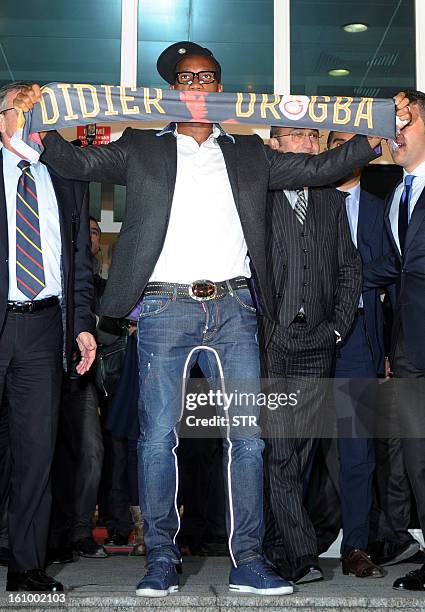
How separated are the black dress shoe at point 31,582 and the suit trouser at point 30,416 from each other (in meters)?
0.08

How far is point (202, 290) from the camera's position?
12.9 ft

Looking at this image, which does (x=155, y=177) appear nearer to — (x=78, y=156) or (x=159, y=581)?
(x=78, y=156)

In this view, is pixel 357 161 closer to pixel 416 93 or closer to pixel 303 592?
A: pixel 416 93

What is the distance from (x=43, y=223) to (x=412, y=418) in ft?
6.01

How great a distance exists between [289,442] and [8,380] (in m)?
1.32

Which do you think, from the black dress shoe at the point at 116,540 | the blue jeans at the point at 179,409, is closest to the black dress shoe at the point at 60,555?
the black dress shoe at the point at 116,540

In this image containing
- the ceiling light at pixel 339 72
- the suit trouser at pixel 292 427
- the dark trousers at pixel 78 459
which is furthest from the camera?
the ceiling light at pixel 339 72

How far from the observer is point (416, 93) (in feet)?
15.4

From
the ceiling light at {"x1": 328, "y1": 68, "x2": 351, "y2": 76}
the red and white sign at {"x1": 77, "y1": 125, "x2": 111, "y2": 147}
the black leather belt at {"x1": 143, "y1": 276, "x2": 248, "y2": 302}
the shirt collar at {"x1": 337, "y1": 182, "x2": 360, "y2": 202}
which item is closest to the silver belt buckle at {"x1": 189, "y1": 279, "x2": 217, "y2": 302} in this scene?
the black leather belt at {"x1": 143, "y1": 276, "x2": 248, "y2": 302}

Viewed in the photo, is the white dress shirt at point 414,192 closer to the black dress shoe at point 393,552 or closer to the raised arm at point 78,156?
the raised arm at point 78,156

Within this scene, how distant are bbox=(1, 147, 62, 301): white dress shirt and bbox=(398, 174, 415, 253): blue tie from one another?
1.62 metres

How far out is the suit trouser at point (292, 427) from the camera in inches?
171

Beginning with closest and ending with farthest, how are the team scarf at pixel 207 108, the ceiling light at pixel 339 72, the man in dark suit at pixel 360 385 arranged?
the team scarf at pixel 207 108
the man in dark suit at pixel 360 385
the ceiling light at pixel 339 72

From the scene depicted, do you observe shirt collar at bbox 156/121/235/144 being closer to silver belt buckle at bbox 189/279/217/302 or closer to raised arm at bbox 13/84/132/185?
raised arm at bbox 13/84/132/185
